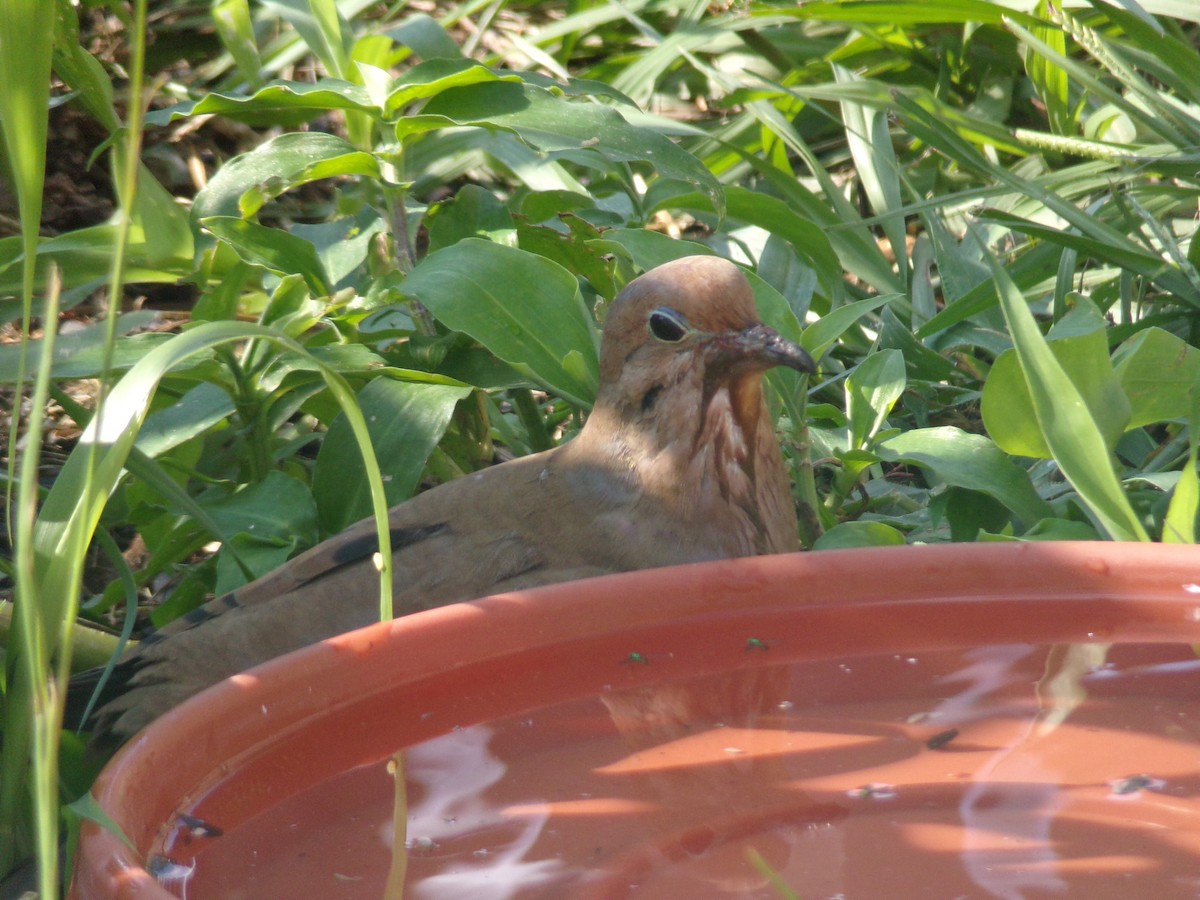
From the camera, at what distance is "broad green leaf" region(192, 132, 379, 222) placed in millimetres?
3324

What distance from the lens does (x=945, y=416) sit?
3938 mm

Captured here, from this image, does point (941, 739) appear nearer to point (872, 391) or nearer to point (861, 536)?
point (861, 536)

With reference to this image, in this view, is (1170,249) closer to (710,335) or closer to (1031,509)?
(1031,509)

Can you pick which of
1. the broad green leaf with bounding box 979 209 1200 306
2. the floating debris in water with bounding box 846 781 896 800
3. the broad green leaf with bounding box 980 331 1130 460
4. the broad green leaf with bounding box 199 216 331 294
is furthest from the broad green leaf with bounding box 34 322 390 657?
the broad green leaf with bounding box 979 209 1200 306

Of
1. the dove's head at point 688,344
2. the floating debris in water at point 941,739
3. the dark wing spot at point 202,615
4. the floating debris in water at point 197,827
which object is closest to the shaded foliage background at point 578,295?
the dark wing spot at point 202,615

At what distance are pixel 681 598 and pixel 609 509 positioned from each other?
0.81m

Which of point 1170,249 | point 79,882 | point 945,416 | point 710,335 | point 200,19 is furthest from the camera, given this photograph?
point 200,19

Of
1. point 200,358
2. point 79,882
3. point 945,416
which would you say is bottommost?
point 945,416

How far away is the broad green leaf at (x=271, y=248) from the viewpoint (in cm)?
346

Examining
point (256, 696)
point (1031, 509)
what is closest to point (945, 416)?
point (1031, 509)

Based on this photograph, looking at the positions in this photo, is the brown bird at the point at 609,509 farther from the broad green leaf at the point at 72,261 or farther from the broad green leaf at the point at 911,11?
the broad green leaf at the point at 911,11

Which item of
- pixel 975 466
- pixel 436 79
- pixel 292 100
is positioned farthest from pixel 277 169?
pixel 975 466

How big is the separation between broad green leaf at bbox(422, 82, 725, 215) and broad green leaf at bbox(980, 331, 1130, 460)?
3.14 feet

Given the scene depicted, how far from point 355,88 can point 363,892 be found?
224 cm
